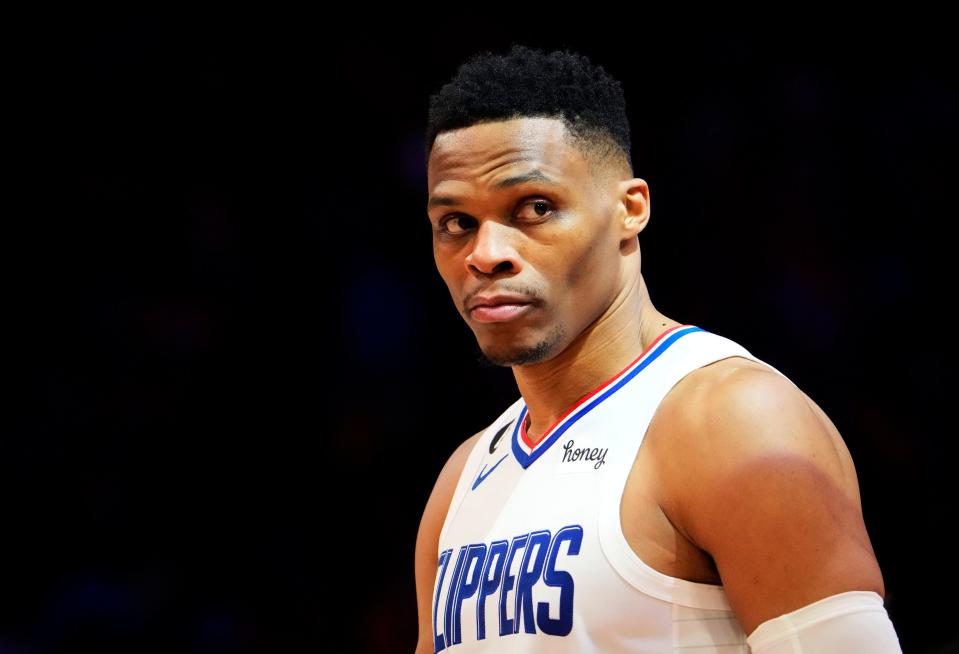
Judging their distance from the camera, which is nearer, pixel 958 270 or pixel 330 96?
pixel 958 270

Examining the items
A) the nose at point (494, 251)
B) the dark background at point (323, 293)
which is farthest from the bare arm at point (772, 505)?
the dark background at point (323, 293)

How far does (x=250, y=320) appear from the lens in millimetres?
4926

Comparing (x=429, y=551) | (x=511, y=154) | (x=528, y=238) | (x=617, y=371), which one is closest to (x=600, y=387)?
(x=617, y=371)

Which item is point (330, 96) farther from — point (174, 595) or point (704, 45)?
point (174, 595)

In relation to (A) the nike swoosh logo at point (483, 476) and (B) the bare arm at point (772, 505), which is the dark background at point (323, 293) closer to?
(A) the nike swoosh logo at point (483, 476)

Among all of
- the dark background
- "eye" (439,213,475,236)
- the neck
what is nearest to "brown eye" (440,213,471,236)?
"eye" (439,213,475,236)

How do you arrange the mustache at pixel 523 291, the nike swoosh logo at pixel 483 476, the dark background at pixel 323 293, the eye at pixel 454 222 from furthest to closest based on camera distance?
the dark background at pixel 323 293, the nike swoosh logo at pixel 483 476, the eye at pixel 454 222, the mustache at pixel 523 291

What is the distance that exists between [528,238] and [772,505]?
67cm

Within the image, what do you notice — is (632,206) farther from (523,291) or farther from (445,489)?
(445,489)

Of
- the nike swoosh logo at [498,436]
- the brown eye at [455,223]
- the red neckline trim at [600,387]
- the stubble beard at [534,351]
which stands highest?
the brown eye at [455,223]

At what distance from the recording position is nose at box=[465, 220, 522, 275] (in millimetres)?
1989

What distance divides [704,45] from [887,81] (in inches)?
32.3

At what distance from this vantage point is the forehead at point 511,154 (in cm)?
202

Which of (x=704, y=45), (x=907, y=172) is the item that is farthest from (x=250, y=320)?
(x=907, y=172)
